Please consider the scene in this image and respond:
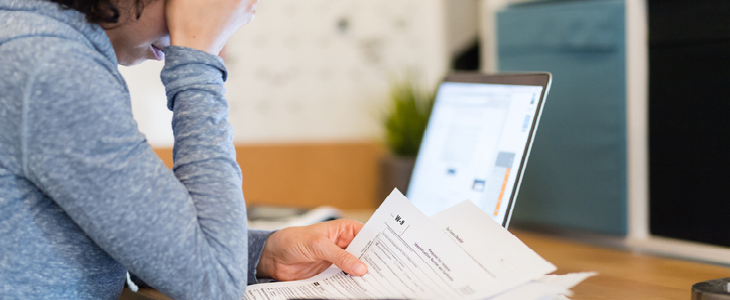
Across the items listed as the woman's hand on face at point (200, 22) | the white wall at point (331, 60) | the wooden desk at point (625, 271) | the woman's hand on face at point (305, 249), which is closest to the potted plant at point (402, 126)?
the white wall at point (331, 60)

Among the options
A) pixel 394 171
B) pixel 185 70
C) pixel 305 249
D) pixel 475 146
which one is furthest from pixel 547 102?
pixel 185 70

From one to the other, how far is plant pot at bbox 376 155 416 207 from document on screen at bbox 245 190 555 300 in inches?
33.3

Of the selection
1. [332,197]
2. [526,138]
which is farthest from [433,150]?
[332,197]

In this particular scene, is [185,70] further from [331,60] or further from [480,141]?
[331,60]

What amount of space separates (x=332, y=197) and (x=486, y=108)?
4.25 ft

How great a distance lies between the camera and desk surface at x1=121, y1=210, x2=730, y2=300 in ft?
2.69

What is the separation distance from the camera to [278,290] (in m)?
0.73

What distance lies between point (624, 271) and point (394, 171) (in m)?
0.80

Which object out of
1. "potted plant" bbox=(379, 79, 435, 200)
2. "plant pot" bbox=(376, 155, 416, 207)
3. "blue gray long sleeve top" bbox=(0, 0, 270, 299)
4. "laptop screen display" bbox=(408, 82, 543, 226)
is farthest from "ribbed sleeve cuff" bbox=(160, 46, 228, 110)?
"potted plant" bbox=(379, 79, 435, 200)

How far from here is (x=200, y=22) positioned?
693 millimetres

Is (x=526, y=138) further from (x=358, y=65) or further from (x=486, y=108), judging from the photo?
(x=358, y=65)

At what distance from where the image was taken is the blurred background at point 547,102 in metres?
1.04

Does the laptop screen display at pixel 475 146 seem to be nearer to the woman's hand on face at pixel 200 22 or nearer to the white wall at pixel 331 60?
the woman's hand on face at pixel 200 22

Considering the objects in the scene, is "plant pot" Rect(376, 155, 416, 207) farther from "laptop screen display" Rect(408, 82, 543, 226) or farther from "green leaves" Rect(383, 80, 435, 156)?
"laptop screen display" Rect(408, 82, 543, 226)
